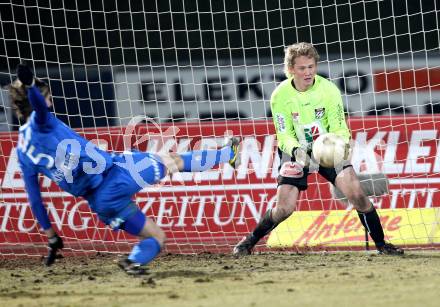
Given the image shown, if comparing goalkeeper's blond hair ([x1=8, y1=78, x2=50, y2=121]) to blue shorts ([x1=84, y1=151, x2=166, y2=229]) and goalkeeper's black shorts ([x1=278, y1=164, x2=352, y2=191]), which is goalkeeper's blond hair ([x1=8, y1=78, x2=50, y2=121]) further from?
goalkeeper's black shorts ([x1=278, y1=164, x2=352, y2=191])

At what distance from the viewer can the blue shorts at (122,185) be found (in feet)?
24.7

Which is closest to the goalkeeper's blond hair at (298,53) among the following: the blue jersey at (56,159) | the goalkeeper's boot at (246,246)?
the goalkeeper's boot at (246,246)

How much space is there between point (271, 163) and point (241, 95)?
70.0 inches

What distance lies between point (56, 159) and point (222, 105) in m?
5.01

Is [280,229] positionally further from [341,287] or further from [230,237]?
[341,287]

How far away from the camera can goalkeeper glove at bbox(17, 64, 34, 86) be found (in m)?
6.97

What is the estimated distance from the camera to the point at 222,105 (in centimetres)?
1223

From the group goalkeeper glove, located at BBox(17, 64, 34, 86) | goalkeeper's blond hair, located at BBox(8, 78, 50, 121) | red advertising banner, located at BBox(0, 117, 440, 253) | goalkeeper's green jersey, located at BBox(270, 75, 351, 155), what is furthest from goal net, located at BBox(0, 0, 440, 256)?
goalkeeper glove, located at BBox(17, 64, 34, 86)

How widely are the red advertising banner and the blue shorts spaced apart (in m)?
2.98

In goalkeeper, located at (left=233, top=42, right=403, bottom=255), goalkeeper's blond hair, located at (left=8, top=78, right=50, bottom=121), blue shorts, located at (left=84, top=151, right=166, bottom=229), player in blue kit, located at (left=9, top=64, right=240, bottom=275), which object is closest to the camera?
goalkeeper's blond hair, located at (left=8, top=78, right=50, bottom=121)

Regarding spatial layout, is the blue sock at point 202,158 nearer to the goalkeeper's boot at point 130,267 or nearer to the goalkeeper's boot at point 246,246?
the goalkeeper's boot at point 130,267

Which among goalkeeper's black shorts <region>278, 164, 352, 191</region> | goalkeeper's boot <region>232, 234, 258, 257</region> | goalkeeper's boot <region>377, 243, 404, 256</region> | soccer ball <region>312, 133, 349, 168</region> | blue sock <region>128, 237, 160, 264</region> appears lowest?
goalkeeper's boot <region>377, 243, 404, 256</region>

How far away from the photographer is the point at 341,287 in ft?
22.5

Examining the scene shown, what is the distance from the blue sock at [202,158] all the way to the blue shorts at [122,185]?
402 millimetres
